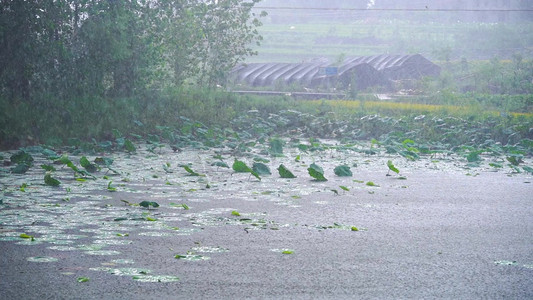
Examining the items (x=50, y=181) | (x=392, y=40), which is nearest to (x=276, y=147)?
(x=50, y=181)

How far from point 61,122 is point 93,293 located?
885 cm

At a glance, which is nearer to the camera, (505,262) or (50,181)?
(505,262)

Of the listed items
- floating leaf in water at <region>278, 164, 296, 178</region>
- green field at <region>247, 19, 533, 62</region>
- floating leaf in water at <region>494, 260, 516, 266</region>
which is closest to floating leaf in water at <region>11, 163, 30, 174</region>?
floating leaf in water at <region>278, 164, 296, 178</region>

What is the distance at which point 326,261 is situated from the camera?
4.25m

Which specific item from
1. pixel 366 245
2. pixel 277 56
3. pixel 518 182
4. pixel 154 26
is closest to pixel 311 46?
pixel 277 56

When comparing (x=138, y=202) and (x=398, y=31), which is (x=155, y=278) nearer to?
(x=138, y=202)

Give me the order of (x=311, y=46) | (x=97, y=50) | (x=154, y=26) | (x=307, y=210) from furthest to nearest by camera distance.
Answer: (x=311, y=46), (x=154, y=26), (x=97, y=50), (x=307, y=210)

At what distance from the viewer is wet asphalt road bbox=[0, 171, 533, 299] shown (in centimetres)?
359

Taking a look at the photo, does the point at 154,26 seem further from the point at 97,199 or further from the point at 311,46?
the point at 311,46

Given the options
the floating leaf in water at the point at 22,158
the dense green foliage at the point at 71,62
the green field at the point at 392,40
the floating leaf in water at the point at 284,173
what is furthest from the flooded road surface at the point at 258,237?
the green field at the point at 392,40

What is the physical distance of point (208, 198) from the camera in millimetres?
6562

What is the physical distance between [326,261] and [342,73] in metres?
27.4

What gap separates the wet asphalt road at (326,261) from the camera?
11.8ft

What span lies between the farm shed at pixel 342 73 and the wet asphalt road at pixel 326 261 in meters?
24.4
